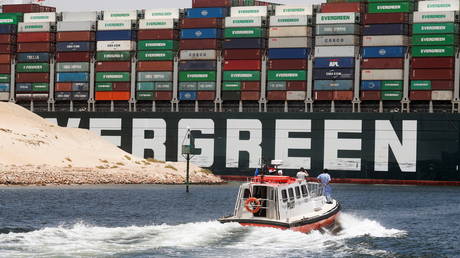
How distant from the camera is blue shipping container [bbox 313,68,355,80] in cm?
8300

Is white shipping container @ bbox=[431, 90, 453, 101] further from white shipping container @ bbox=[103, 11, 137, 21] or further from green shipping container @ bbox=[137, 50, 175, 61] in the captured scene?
white shipping container @ bbox=[103, 11, 137, 21]

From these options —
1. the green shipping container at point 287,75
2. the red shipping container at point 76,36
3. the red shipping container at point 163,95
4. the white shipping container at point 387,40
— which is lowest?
the red shipping container at point 163,95

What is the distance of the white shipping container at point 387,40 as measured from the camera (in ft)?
269

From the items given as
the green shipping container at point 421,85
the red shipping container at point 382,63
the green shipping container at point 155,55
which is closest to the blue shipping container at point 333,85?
the red shipping container at point 382,63

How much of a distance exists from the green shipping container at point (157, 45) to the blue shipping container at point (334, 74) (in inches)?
600

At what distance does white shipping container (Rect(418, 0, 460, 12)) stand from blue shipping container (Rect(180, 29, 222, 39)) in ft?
63.5

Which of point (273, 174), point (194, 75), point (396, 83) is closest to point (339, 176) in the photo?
point (396, 83)

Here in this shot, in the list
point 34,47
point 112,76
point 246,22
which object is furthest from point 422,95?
point 34,47

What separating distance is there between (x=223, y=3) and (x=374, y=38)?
15.7 m

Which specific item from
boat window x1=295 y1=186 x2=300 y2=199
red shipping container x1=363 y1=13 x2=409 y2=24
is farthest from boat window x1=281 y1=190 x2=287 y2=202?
red shipping container x1=363 y1=13 x2=409 y2=24

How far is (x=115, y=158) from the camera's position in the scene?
8450cm

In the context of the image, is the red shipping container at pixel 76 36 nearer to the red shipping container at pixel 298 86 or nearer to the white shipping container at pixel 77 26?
the white shipping container at pixel 77 26

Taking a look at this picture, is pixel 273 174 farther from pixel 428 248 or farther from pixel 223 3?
pixel 223 3

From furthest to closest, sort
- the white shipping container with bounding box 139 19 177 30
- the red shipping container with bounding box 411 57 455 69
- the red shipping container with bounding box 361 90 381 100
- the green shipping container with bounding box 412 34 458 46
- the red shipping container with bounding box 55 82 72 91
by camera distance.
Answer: the red shipping container with bounding box 55 82 72 91 < the white shipping container with bounding box 139 19 177 30 < the red shipping container with bounding box 361 90 381 100 < the green shipping container with bounding box 412 34 458 46 < the red shipping container with bounding box 411 57 455 69
